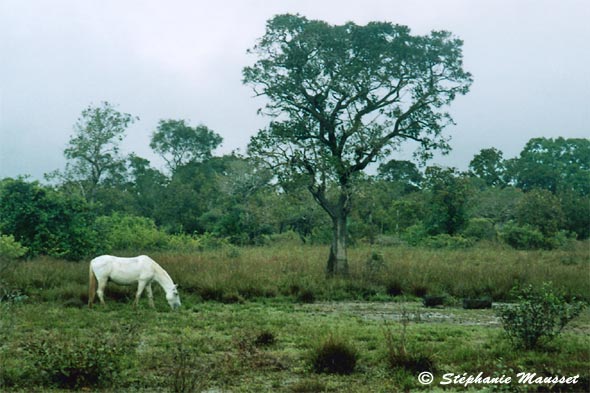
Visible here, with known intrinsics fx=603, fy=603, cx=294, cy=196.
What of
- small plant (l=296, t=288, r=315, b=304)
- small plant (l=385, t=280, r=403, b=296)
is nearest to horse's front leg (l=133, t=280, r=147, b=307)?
small plant (l=296, t=288, r=315, b=304)

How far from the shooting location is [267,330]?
9930mm

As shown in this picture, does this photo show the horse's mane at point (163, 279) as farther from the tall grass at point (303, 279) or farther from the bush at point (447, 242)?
the bush at point (447, 242)

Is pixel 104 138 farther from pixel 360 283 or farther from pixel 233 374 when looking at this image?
pixel 233 374

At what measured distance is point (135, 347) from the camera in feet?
30.0

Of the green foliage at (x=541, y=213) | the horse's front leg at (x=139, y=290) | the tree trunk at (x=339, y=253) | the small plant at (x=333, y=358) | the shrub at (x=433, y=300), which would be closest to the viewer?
the small plant at (x=333, y=358)

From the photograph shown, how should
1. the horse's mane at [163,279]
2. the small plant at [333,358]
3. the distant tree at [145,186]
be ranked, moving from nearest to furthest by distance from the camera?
the small plant at [333,358], the horse's mane at [163,279], the distant tree at [145,186]

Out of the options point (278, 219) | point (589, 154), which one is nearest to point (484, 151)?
point (589, 154)

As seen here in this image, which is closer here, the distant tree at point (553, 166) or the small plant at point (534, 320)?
the small plant at point (534, 320)

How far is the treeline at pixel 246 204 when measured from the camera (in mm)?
22484

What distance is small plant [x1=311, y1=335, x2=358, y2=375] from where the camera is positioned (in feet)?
26.1

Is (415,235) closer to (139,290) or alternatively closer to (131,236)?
(131,236)

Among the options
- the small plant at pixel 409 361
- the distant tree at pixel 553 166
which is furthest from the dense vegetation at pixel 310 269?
the distant tree at pixel 553 166

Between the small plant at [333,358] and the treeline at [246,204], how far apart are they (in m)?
12.4

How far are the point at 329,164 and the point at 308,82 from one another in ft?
11.0
